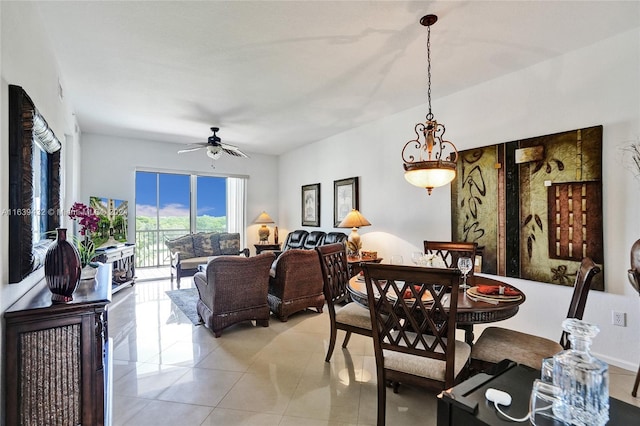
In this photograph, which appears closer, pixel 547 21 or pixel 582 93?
pixel 547 21

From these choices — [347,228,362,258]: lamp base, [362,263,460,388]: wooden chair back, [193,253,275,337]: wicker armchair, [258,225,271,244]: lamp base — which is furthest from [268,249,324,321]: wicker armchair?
[258,225,271,244]: lamp base

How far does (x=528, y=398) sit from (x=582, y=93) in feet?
10.0

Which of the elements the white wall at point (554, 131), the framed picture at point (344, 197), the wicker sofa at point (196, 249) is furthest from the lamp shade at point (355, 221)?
the wicker sofa at point (196, 249)

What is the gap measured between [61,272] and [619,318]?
4.09m

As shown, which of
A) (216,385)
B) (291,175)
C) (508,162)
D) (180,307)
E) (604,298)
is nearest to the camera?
(216,385)

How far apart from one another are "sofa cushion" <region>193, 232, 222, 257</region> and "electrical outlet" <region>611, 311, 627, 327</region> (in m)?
6.01

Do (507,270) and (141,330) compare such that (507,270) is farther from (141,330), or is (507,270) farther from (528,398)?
(141,330)

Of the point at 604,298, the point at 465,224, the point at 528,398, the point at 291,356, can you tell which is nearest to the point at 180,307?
the point at 291,356

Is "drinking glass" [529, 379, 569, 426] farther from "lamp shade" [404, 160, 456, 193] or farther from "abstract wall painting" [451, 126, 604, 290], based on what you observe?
"abstract wall painting" [451, 126, 604, 290]

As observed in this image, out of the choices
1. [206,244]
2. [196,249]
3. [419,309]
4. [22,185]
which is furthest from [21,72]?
[206,244]

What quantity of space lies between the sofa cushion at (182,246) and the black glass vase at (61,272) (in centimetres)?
441

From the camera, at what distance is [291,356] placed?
2873 millimetres

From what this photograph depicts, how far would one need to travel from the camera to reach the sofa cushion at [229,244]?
21.5ft

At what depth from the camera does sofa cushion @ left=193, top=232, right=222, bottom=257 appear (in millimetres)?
6277
